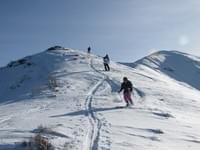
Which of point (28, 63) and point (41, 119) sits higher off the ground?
point (28, 63)

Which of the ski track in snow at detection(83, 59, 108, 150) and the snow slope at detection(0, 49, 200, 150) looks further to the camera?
the snow slope at detection(0, 49, 200, 150)

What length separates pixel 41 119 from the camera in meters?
18.4

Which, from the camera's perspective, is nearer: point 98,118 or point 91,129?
point 91,129

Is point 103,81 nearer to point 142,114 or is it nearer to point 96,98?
point 96,98

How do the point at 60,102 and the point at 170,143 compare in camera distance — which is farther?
the point at 60,102

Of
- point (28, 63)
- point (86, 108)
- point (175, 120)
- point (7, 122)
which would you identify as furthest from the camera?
point (28, 63)

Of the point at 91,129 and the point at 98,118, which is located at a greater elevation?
the point at 98,118

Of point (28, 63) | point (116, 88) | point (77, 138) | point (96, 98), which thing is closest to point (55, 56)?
point (28, 63)

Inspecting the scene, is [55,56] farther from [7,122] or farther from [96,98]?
[7,122]

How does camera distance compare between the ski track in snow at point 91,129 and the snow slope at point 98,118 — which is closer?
the ski track in snow at point 91,129

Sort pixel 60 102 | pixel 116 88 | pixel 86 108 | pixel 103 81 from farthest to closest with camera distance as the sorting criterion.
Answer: pixel 103 81
pixel 116 88
pixel 60 102
pixel 86 108

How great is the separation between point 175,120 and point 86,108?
5.25 m

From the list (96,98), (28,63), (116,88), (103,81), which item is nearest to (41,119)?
(96,98)

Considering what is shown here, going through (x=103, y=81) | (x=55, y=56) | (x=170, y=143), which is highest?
(x=55, y=56)
